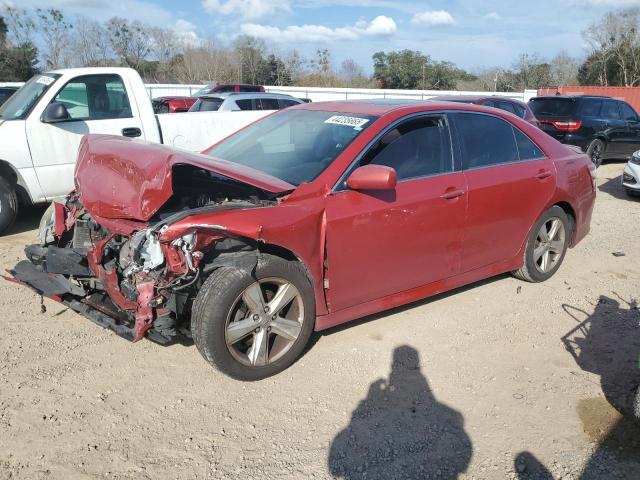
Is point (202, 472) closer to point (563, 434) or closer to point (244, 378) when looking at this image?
point (244, 378)

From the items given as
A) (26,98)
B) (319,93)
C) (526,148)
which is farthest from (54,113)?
(319,93)

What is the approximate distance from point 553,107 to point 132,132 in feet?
33.5

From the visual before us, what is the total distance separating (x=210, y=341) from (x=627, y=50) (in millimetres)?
48529

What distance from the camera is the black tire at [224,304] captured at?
320 cm

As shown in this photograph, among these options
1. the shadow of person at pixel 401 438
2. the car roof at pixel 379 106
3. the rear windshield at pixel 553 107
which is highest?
the car roof at pixel 379 106

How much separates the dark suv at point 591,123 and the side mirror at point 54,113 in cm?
→ 1035

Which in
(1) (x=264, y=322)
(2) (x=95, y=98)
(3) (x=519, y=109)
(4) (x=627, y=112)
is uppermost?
(2) (x=95, y=98)

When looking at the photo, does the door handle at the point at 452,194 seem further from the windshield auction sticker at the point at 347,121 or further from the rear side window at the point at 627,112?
the rear side window at the point at 627,112

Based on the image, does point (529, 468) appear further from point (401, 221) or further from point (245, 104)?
point (245, 104)

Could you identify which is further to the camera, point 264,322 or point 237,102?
point 237,102

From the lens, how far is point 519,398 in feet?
11.5

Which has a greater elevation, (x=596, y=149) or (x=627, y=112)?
(x=627, y=112)

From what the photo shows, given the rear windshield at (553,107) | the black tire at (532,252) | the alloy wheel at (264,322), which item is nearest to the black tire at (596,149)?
the rear windshield at (553,107)

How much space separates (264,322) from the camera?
135 inches
